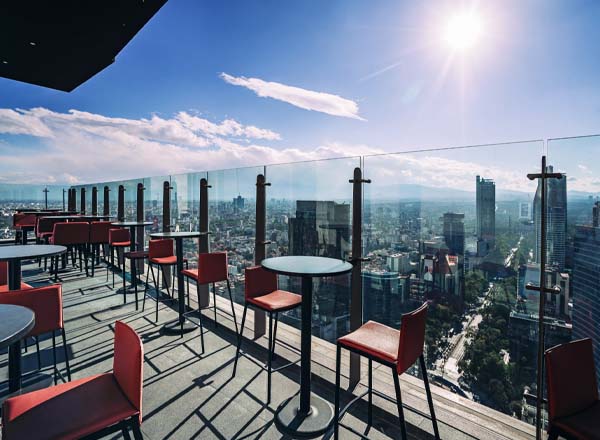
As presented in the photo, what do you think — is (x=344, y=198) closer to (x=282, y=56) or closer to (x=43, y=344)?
(x=43, y=344)

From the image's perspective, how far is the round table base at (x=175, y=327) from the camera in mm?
3645

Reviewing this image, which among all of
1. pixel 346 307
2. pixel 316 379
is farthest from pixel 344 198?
pixel 316 379

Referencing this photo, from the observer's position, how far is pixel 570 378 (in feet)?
4.44

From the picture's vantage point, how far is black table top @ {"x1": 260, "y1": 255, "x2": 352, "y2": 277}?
204cm

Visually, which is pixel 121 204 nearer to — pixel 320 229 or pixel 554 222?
pixel 320 229

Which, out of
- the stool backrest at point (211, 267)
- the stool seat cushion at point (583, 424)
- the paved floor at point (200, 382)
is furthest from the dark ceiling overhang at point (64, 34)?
the stool seat cushion at point (583, 424)

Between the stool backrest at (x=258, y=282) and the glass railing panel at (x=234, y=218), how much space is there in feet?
2.77

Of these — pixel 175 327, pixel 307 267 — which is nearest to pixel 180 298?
pixel 175 327

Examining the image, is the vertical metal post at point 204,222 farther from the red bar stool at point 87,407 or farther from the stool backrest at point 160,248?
the red bar stool at point 87,407

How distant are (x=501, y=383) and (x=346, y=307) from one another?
119 cm

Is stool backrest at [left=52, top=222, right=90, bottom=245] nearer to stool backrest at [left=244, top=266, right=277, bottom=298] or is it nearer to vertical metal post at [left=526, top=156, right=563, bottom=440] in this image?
stool backrest at [left=244, top=266, right=277, bottom=298]

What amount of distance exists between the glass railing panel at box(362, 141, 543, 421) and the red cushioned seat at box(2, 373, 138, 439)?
1.85 metres

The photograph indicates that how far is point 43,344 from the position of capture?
336 centimetres

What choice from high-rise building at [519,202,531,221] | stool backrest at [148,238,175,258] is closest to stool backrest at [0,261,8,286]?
stool backrest at [148,238,175,258]
